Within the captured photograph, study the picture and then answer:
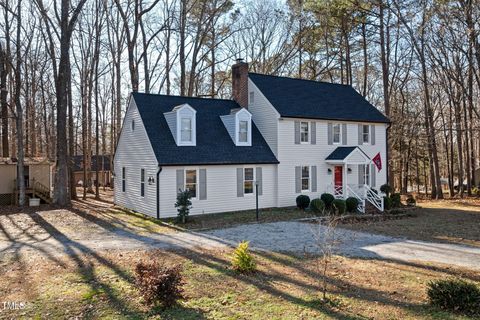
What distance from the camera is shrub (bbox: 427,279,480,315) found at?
6629 millimetres

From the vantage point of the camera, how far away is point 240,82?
77.3ft

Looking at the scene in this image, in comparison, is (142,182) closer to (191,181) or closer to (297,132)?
(191,181)

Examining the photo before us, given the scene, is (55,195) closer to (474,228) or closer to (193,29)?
(193,29)

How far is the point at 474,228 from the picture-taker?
621 inches

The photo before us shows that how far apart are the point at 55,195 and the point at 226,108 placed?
10.7 m

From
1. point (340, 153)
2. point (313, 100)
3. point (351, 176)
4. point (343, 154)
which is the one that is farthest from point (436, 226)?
point (313, 100)

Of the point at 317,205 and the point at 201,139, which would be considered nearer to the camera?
the point at 317,205

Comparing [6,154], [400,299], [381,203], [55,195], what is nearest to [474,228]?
[381,203]

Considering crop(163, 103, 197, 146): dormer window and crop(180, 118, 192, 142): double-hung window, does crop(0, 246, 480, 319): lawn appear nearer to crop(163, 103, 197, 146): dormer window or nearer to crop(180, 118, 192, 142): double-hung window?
crop(163, 103, 197, 146): dormer window

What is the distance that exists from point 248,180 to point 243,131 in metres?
2.73

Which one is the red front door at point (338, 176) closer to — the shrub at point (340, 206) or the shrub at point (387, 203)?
the shrub at point (387, 203)

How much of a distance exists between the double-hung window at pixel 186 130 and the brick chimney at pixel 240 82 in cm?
520

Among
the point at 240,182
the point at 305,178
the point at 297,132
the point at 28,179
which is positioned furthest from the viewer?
the point at 28,179

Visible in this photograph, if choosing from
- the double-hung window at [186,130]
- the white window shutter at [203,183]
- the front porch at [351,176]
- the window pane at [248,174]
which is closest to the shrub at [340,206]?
the front porch at [351,176]
